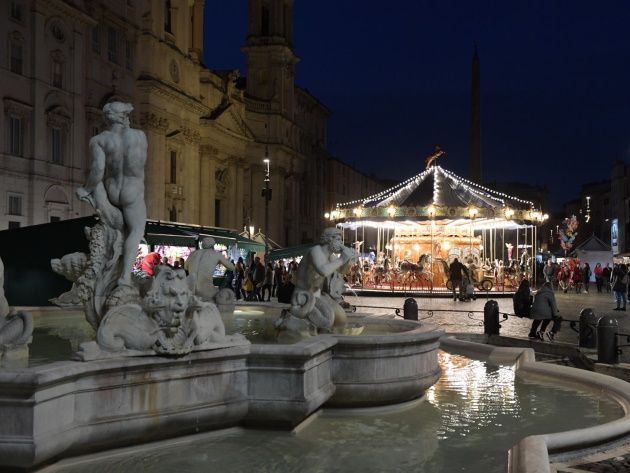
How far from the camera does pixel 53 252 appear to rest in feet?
58.5

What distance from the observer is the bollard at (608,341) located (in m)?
10.5

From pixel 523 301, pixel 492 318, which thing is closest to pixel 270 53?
pixel 523 301

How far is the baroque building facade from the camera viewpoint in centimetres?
3091

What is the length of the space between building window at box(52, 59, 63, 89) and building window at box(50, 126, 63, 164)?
182 centimetres

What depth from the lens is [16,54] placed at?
30.4 m

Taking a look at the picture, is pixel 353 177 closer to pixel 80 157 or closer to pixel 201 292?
pixel 80 157

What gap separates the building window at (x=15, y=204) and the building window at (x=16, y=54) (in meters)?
4.80

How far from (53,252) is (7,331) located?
41.4 ft

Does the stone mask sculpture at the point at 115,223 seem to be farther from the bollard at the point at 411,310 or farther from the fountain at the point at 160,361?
the bollard at the point at 411,310

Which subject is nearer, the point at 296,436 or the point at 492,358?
the point at 296,436

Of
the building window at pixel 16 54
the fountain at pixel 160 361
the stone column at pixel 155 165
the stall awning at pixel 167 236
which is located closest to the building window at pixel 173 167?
the stone column at pixel 155 165

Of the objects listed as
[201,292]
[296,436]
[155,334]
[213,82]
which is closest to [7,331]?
[155,334]

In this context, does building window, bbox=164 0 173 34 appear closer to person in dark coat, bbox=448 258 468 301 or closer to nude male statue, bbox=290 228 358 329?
person in dark coat, bbox=448 258 468 301

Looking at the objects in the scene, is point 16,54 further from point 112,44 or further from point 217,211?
point 217,211
